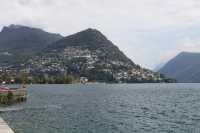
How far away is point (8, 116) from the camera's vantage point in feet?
227

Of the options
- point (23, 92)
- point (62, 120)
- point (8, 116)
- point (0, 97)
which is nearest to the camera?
point (62, 120)

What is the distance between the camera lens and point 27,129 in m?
53.6

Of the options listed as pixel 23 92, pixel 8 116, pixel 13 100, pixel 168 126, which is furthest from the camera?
pixel 23 92

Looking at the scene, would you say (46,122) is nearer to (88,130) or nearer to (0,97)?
(88,130)

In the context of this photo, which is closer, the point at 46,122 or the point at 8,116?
the point at 46,122

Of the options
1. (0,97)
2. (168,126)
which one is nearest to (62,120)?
(168,126)

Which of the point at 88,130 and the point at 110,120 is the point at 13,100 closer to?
the point at 110,120

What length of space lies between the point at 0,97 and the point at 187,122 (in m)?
51.3

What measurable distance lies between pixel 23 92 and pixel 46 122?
54022mm

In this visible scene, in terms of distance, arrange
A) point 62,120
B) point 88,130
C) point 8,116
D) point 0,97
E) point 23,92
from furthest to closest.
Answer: point 23,92, point 0,97, point 8,116, point 62,120, point 88,130

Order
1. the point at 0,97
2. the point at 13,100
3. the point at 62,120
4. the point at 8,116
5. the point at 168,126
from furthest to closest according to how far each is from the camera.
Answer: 1. the point at 13,100
2. the point at 0,97
3. the point at 8,116
4. the point at 62,120
5. the point at 168,126

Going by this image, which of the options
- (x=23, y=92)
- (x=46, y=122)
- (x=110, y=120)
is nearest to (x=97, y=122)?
(x=110, y=120)

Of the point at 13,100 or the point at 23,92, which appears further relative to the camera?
the point at 23,92

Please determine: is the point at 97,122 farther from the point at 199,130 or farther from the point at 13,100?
the point at 13,100
